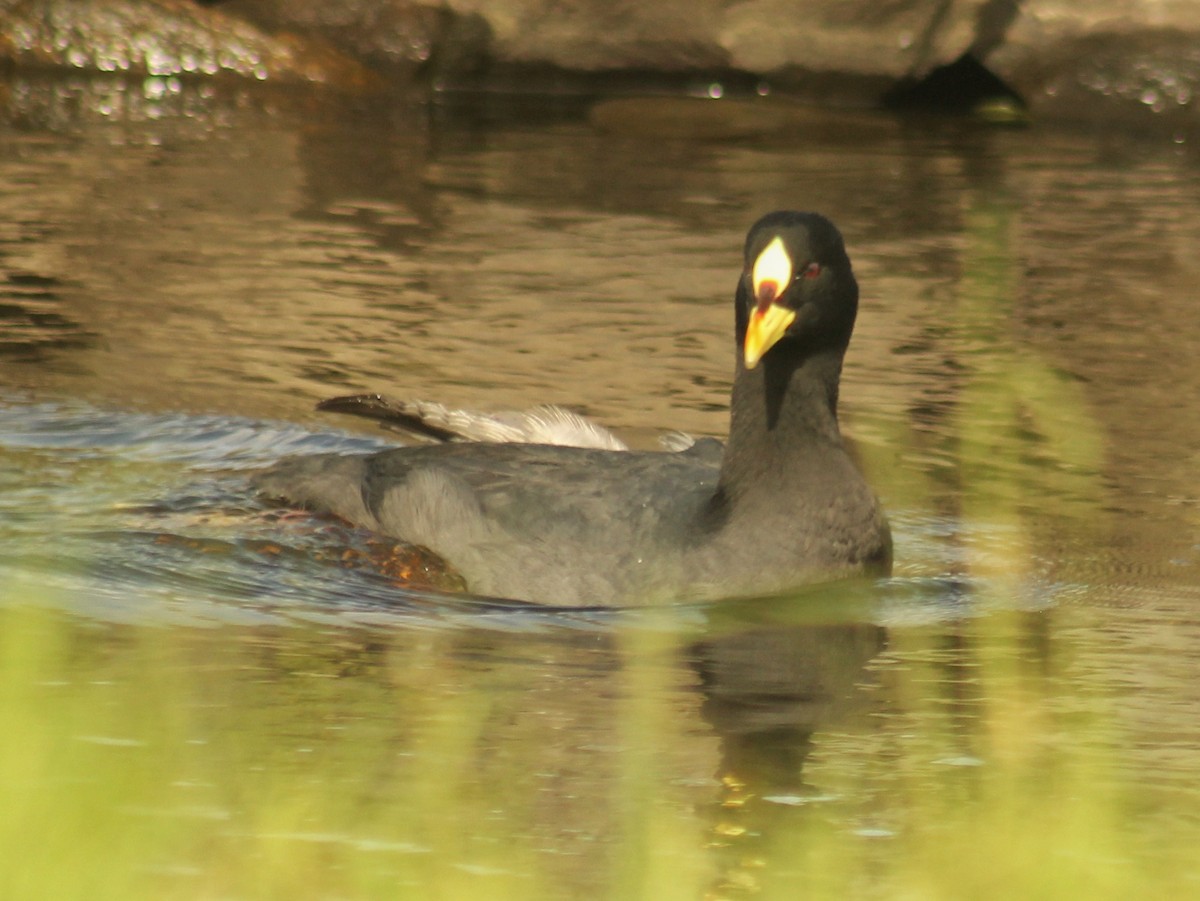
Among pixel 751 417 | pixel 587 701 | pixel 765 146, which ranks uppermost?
pixel 765 146

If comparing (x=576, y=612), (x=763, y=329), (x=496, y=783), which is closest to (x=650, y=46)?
(x=763, y=329)

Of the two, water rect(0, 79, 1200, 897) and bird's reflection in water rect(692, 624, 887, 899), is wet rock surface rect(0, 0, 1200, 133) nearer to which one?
water rect(0, 79, 1200, 897)

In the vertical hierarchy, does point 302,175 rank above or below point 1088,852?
above

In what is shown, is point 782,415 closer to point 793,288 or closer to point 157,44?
point 793,288

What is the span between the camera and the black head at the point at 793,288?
5.39 meters

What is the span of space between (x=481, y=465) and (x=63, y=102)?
29.1ft

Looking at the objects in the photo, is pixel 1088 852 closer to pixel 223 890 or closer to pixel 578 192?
pixel 223 890

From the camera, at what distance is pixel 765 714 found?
4.64 m

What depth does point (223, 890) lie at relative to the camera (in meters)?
3.08

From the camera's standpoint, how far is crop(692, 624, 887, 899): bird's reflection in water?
367cm

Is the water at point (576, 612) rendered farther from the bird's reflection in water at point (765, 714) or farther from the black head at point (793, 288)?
the black head at point (793, 288)

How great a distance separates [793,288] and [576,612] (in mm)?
994

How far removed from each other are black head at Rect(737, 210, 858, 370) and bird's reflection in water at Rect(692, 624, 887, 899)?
70cm

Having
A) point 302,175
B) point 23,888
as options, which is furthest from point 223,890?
point 302,175
